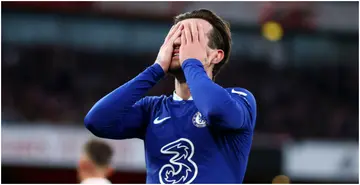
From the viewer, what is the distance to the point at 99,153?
5270 millimetres

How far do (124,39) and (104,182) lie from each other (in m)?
9.60

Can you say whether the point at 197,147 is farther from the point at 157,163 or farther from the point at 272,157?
the point at 272,157

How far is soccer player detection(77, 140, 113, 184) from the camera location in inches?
203

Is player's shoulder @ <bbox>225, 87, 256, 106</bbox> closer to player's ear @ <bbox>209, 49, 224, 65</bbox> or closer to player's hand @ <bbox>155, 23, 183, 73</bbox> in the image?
player's ear @ <bbox>209, 49, 224, 65</bbox>

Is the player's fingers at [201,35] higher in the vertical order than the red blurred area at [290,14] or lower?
higher

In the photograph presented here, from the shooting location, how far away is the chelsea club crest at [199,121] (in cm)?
314

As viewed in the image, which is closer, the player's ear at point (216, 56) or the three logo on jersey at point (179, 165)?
the three logo on jersey at point (179, 165)

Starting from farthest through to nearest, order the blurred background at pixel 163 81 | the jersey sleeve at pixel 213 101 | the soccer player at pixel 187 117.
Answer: the blurred background at pixel 163 81
the soccer player at pixel 187 117
the jersey sleeve at pixel 213 101

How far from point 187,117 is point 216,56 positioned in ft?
1.01

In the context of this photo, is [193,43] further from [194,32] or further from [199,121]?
[199,121]

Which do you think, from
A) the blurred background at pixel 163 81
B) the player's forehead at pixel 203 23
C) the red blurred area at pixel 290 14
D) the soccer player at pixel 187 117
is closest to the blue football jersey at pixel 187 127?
the soccer player at pixel 187 117


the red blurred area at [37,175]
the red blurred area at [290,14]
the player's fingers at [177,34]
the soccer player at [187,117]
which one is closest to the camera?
the soccer player at [187,117]

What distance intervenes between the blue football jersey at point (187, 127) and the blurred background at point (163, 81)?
360 inches

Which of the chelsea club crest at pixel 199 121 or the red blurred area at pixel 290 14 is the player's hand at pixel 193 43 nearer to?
the chelsea club crest at pixel 199 121
